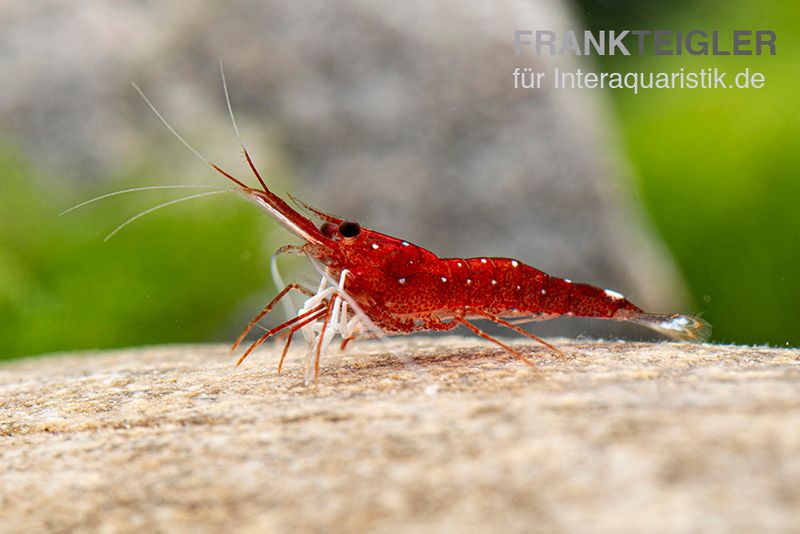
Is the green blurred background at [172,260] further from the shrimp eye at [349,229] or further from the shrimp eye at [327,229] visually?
the shrimp eye at [349,229]

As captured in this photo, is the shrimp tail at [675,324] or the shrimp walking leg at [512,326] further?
the shrimp tail at [675,324]

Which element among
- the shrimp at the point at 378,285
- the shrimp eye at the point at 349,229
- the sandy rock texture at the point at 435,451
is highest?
the shrimp eye at the point at 349,229

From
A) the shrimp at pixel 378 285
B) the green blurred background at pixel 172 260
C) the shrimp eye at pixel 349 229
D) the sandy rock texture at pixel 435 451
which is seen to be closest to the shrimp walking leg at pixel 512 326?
the shrimp at pixel 378 285

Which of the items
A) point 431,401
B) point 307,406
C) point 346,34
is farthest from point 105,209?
point 431,401

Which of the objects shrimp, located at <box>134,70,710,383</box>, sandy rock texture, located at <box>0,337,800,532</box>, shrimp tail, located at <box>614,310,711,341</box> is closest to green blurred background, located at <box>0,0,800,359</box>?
shrimp tail, located at <box>614,310,711,341</box>

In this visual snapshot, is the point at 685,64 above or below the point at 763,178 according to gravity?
above

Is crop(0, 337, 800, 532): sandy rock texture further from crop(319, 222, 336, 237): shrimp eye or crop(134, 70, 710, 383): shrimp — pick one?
crop(319, 222, 336, 237): shrimp eye

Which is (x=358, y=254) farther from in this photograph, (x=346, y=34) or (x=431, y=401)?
(x=346, y=34)
